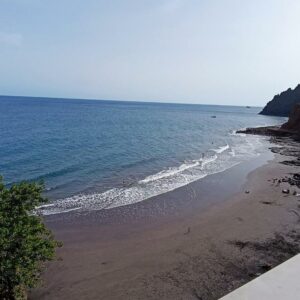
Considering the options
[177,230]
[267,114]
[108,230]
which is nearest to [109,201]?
[108,230]

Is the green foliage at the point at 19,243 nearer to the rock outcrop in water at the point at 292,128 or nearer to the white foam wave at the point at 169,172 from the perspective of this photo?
the white foam wave at the point at 169,172

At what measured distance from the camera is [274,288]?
7.98 meters

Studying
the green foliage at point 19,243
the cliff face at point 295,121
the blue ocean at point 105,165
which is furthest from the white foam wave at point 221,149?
the green foliage at point 19,243

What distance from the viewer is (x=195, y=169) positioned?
36.1 meters

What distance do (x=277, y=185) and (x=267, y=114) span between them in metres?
151

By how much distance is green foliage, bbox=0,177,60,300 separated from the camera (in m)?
10.9

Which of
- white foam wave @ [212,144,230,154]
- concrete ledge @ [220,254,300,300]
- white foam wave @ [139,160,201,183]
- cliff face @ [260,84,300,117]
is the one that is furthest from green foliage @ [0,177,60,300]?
cliff face @ [260,84,300,117]

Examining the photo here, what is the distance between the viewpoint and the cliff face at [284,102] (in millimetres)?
144125

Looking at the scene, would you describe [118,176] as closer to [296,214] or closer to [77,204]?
[77,204]

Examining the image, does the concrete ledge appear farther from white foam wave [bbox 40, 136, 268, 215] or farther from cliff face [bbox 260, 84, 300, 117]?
cliff face [bbox 260, 84, 300, 117]

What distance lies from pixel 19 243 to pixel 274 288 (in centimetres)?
770

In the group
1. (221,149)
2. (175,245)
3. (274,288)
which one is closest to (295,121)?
(221,149)

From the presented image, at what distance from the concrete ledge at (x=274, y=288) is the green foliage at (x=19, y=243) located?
6680mm

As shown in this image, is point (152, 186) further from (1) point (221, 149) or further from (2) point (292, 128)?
(2) point (292, 128)
